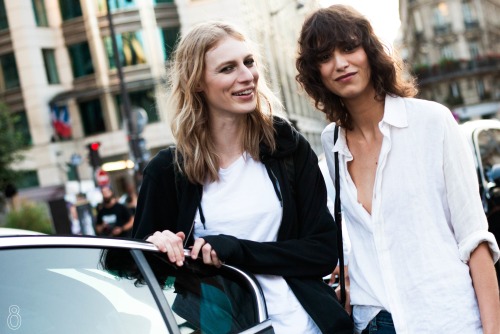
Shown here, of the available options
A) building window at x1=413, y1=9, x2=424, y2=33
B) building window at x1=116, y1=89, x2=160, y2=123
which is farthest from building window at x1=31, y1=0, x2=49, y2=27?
building window at x1=413, y1=9, x2=424, y2=33

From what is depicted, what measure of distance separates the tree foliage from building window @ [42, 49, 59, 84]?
13.5 ft

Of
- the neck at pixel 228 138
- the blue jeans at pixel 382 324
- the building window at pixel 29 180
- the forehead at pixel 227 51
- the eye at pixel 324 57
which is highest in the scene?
the forehead at pixel 227 51

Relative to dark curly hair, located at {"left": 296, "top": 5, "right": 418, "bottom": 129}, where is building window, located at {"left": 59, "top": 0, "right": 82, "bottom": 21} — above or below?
above

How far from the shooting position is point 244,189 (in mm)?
2732

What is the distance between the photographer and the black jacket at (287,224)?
2570mm

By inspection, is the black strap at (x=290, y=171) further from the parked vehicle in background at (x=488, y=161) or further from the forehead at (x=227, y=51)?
the parked vehicle in background at (x=488, y=161)

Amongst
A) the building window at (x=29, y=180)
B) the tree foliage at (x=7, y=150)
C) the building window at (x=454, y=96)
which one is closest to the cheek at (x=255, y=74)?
the tree foliage at (x=7, y=150)

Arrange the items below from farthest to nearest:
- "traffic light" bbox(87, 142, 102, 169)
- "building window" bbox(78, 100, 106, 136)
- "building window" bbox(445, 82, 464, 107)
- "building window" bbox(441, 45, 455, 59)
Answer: "building window" bbox(441, 45, 455, 59) < "building window" bbox(445, 82, 464, 107) < "building window" bbox(78, 100, 106, 136) < "traffic light" bbox(87, 142, 102, 169)

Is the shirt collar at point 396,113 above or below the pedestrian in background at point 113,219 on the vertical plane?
above

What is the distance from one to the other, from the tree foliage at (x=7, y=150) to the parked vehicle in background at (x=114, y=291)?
109 ft

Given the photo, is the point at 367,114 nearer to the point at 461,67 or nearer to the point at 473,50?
the point at 461,67

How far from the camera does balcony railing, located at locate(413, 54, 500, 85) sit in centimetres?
7306

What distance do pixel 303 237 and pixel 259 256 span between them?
0.21 meters

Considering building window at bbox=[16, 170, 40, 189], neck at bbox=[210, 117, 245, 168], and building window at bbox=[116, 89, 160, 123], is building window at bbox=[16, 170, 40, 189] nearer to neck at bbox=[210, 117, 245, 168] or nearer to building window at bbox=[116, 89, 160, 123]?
building window at bbox=[116, 89, 160, 123]
